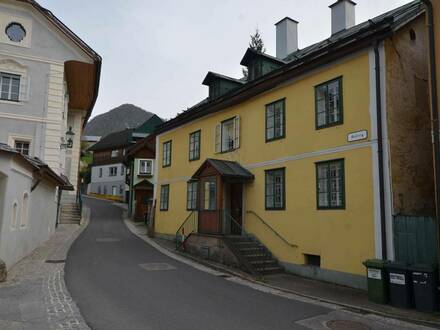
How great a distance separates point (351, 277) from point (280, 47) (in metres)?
13.4

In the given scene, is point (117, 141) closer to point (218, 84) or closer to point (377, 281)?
point (218, 84)

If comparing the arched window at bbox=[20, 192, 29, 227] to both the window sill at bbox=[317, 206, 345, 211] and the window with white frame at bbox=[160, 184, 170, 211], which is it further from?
the window sill at bbox=[317, 206, 345, 211]

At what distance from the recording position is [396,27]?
422 inches

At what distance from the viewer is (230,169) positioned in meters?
15.3

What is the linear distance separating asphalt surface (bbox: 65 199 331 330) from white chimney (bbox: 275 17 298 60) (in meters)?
12.0

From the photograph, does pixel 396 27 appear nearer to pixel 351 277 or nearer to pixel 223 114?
pixel 351 277

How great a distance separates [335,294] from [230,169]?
6.68m

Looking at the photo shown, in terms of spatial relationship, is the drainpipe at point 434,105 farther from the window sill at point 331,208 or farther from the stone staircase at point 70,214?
the stone staircase at point 70,214

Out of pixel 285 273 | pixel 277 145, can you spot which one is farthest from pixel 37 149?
pixel 285 273

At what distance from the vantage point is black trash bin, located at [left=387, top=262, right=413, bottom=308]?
8.68 meters

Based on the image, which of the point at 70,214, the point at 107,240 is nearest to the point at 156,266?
the point at 107,240

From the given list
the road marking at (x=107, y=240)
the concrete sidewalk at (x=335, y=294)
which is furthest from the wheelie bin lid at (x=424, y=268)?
the road marking at (x=107, y=240)

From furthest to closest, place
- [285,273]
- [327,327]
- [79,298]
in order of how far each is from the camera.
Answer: [285,273] < [79,298] < [327,327]

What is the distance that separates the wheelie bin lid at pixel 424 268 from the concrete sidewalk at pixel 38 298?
6.73 meters
